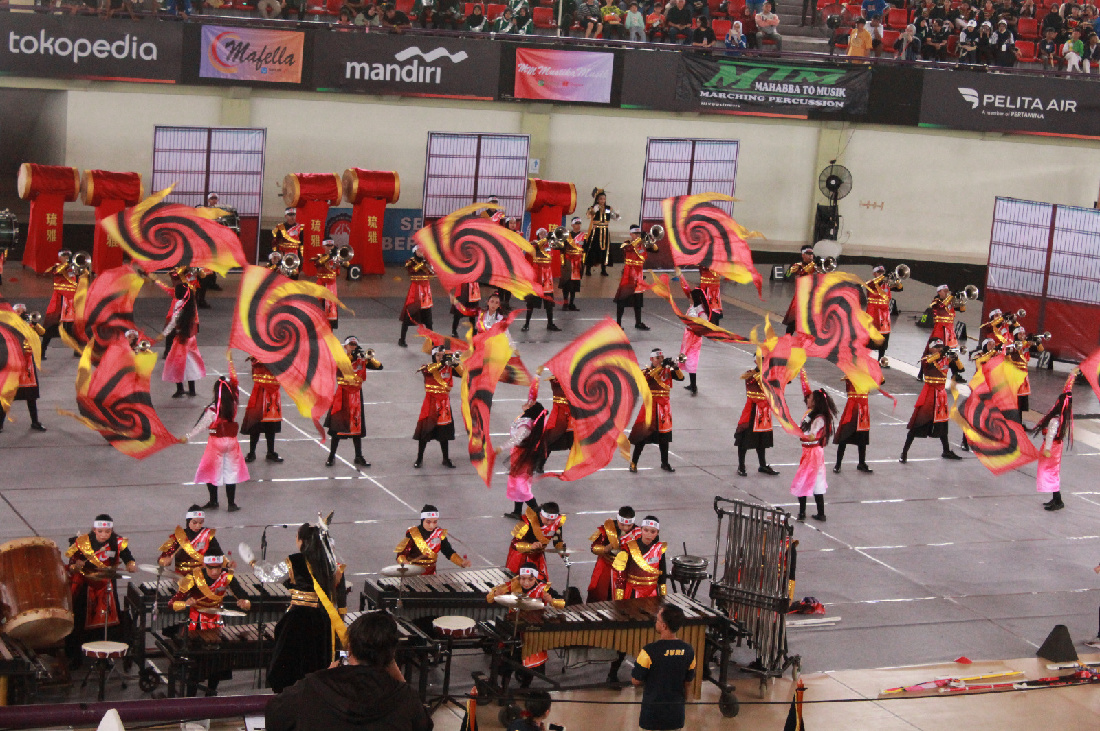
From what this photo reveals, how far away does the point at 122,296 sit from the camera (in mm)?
18000

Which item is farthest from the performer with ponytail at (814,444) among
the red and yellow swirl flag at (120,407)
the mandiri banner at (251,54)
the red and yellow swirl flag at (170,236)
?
the mandiri banner at (251,54)

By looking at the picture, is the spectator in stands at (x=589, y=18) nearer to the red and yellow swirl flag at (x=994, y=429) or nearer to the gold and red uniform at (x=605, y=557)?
the red and yellow swirl flag at (x=994, y=429)

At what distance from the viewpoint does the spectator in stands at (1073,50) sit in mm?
32156

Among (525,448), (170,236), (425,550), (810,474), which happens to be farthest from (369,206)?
(425,550)

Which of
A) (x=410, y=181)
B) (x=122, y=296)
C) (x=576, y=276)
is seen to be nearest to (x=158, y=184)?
(x=410, y=181)

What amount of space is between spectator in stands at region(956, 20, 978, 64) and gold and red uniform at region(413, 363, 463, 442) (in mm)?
17381

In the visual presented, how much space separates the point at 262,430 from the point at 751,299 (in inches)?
547

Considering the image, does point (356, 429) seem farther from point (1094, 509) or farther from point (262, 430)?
point (1094, 509)

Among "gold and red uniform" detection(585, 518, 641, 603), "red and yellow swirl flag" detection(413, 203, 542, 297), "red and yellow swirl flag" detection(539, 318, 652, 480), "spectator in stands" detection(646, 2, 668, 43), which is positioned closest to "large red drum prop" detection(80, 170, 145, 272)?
"red and yellow swirl flag" detection(413, 203, 542, 297)

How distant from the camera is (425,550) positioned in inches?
536

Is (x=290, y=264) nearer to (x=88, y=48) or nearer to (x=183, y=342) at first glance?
(x=183, y=342)

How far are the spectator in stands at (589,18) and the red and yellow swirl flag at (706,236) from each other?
29.0ft

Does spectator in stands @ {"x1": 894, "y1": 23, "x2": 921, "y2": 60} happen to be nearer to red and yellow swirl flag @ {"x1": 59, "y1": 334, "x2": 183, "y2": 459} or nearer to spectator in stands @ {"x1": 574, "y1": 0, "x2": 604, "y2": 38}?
spectator in stands @ {"x1": 574, "y1": 0, "x2": 604, "y2": 38}

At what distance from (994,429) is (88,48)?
16812 millimetres
